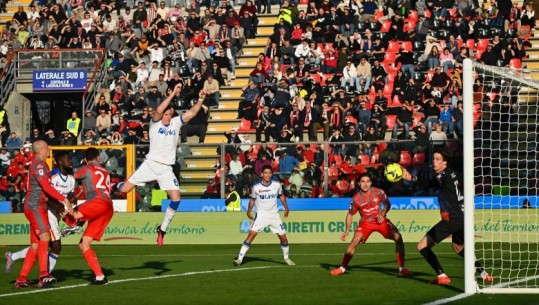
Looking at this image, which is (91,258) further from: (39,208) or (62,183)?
(62,183)

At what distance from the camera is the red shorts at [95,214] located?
A: 16.8 m

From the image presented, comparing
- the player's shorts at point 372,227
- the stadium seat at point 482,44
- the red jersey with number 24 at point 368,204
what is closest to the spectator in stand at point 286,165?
the stadium seat at point 482,44

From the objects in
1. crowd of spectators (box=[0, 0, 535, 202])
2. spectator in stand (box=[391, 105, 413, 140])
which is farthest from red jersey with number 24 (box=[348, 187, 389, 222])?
spectator in stand (box=[391, 105, 413, 140])

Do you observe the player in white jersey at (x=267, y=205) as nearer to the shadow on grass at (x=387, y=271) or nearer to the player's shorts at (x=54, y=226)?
the shadow on grass at (x=387, y=271)

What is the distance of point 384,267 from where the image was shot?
66.8ft

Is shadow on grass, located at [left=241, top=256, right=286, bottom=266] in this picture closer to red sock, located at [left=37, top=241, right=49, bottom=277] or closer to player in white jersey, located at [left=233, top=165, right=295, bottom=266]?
player in white jersey, located at [left=233, top=165, right=295, bottom=266]

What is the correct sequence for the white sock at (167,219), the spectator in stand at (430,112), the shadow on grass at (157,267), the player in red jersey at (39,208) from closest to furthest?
the player in red jersey at (39,208), the white sock at (167,219), the shadow on grass at (157,267), the spectator in stand at (430,112)

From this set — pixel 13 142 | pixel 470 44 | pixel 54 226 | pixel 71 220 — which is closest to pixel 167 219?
pixel 54 226

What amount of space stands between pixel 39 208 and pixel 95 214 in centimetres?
84

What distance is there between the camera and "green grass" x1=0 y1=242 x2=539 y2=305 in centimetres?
1502

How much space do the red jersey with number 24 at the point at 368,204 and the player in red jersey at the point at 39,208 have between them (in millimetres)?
5246

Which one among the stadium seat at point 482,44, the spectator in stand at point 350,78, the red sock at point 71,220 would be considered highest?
the stadium seat at point 482,44

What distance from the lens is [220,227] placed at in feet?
99.5

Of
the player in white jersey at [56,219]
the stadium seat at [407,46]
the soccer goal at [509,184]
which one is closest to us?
the player in white jersey at [56,219]
